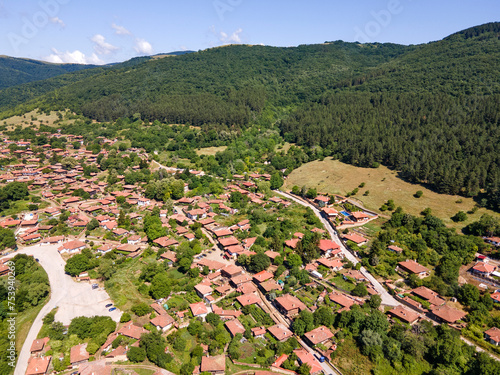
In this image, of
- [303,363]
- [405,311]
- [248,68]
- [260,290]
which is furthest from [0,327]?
[248,68]

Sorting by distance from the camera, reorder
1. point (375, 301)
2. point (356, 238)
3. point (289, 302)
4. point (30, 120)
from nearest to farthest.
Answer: point (375, 301)
point (289, 302)
point (356, 238)
point (30, 120)

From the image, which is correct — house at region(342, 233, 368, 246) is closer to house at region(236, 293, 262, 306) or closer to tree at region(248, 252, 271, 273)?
tree at region(248, 252, 271, 273)

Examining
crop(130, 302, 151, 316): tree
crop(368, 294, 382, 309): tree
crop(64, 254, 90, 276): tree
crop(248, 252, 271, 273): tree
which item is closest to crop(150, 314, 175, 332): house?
crop(130, 302, 151, 316): tree

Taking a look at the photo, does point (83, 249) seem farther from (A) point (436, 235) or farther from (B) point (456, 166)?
(B) point (456, 166)

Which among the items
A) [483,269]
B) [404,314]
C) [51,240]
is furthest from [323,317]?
[51,240]

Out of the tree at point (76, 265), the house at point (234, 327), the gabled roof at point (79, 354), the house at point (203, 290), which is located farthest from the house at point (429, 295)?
the tree at point (76, 265)

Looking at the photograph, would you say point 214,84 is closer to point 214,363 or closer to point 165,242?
point 165,242

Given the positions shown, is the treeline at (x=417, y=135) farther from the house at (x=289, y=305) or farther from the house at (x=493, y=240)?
the house at (x=289, y=305)

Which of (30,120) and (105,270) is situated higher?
(30,120)
